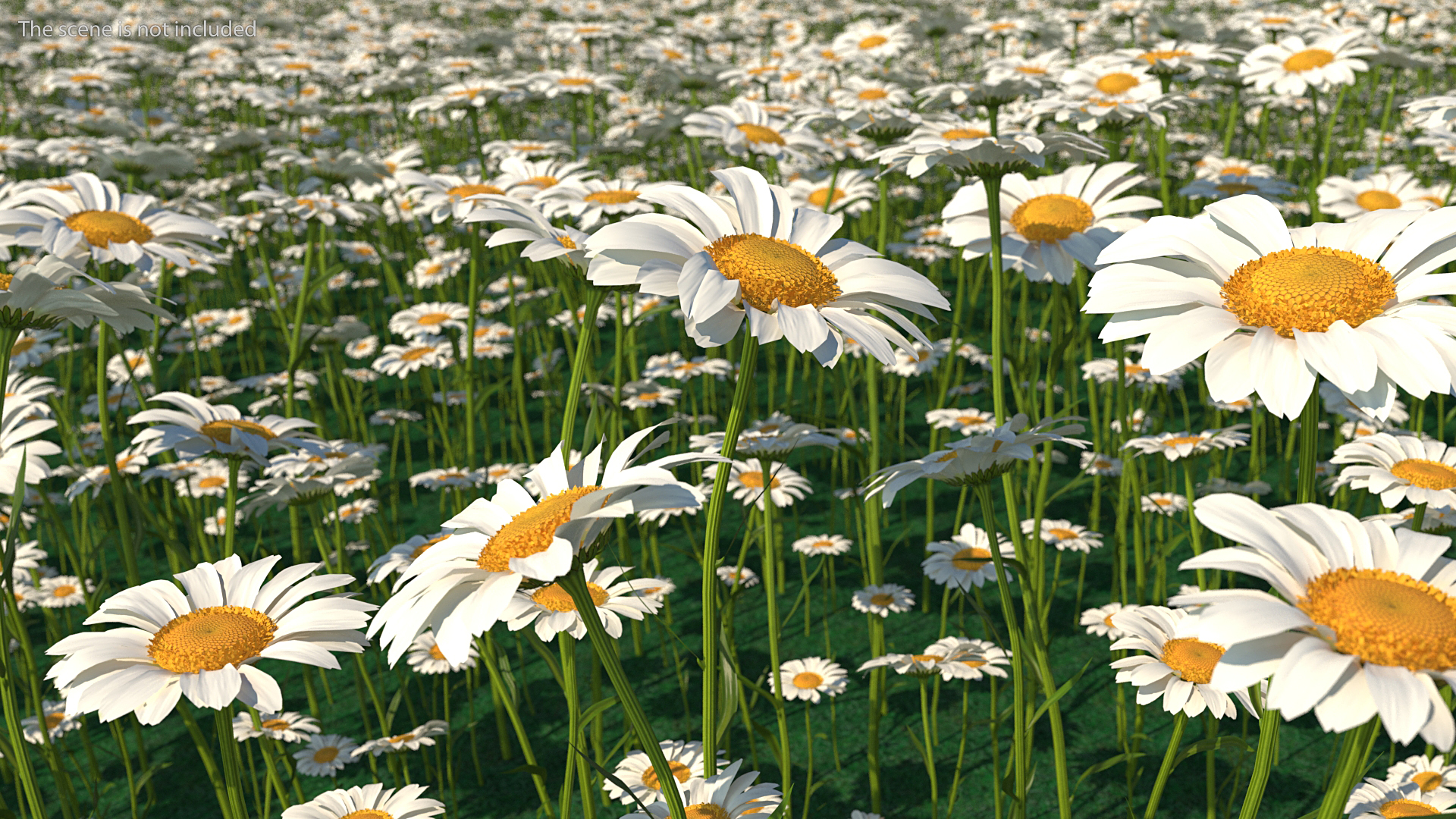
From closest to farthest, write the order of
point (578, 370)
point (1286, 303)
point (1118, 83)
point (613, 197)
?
point (1286, 303) → point (578, 370) → point (613, 197) → point (1118, 83)

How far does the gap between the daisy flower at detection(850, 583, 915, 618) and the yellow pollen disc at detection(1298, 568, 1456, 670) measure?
2.15 metres

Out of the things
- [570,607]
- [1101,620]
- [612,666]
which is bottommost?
[1101,620]

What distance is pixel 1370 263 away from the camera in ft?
4.47

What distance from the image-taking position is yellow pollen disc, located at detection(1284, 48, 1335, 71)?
475 centimetres

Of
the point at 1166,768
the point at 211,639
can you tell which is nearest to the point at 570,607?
the point at 211,639

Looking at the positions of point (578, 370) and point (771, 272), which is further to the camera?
point (578, 370)

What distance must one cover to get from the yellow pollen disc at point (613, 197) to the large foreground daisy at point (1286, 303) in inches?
93.1

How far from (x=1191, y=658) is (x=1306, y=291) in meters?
0.96

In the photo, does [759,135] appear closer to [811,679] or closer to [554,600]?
[811,679]

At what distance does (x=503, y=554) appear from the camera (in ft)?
3.85

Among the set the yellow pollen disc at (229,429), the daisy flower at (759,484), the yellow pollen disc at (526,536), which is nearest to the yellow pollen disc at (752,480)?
the daisy flower at (759,484)

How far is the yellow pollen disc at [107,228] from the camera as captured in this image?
9.04 ft

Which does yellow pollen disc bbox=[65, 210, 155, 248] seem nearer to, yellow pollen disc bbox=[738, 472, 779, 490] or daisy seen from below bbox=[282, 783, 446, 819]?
daisy seen from below bbox=[282, 783, 446, 819]

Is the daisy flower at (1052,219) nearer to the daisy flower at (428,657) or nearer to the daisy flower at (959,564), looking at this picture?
the daisy flower at (959,564)
